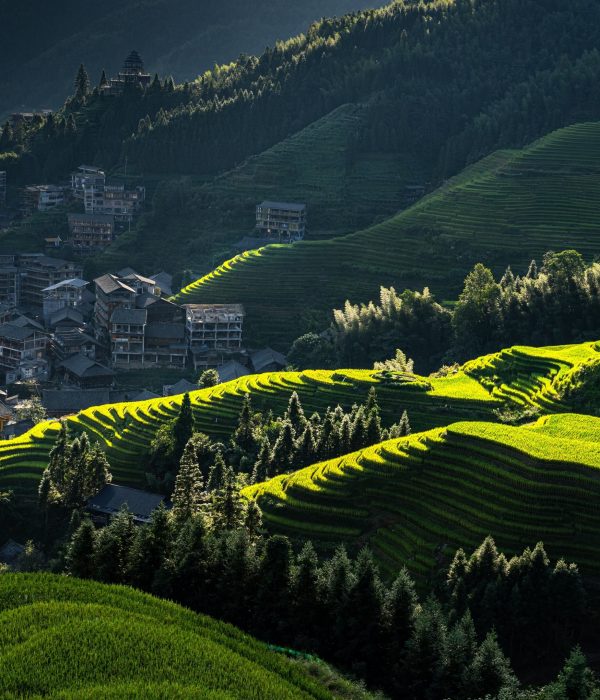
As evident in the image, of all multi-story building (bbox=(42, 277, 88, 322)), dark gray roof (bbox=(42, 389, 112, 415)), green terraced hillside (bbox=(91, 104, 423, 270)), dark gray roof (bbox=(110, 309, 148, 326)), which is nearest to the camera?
dark gray roof (bbox=(42, 389, 112, 415))

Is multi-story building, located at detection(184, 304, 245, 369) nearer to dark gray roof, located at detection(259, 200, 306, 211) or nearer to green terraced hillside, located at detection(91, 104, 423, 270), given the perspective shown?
green terraced hillside, located at detection(91, 104, 423, 270)

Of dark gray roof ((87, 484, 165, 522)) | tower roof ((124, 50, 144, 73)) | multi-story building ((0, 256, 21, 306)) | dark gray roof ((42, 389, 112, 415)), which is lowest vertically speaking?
dark gray roof ((87, 484, 165, 522))

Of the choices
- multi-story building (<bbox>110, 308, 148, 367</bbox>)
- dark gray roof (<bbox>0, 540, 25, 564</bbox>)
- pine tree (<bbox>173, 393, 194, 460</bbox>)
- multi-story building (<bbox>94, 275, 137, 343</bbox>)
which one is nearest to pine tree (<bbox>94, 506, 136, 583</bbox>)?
dark gray roof (<bbox>0, 540, 25, 564</bbox>)

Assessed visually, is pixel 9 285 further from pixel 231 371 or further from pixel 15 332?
pixel 231 371

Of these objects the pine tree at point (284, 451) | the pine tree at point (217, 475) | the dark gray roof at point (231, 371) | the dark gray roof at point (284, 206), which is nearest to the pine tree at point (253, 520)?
the pine tree at point (217, 475)

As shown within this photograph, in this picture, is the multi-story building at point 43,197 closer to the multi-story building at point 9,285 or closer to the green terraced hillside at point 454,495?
the multi-story building at point 9,285

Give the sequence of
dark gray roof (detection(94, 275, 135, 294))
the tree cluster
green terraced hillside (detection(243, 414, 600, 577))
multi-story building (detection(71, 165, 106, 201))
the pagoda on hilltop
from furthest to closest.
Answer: the pagoda on hilltop, multi-story building (detection(71, 165, 106, 201)), dark gray roof (detection(94, 275, 135, 294)), green terraced hillside (detection(243, 414, 600, 577)), the tree cluster

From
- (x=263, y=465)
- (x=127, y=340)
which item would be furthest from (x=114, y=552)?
(x=127, y=340)
